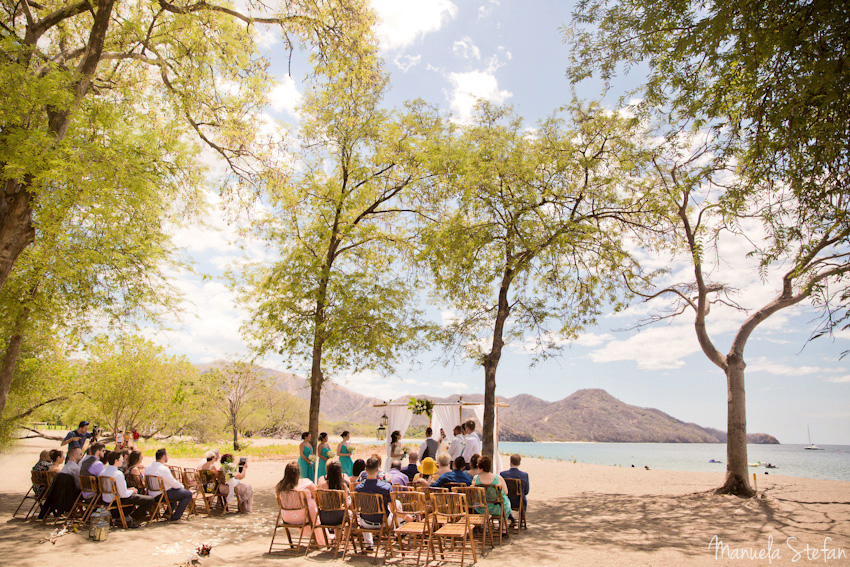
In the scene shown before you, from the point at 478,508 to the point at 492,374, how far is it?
6.09 meters

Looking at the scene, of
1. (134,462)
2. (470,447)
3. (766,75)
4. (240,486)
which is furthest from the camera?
(470,447)

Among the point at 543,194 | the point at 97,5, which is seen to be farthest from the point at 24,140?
the point at 543,194

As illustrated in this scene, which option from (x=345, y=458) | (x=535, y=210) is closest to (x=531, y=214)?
(x=535, y=210)

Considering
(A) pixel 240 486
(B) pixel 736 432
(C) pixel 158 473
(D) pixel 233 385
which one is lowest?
(A) pixel 240 486

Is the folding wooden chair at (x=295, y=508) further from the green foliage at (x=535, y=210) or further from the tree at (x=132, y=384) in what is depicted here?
the tree at (x=132, y=384)

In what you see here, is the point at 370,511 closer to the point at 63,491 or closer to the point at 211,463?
the point at 211,463

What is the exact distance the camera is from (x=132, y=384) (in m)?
21.5

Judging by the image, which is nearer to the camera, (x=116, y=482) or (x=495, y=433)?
(x=116, y=482)

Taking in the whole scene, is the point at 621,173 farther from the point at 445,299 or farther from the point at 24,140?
the point at 24,140

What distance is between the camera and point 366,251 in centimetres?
1527

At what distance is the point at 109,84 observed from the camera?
10891mm

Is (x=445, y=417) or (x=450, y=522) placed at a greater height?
(x=445, y=417)

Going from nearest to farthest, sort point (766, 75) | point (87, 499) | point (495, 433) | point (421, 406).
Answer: point (766, 75) < point (87, 499) < point (495, 433) < point (421, 406)

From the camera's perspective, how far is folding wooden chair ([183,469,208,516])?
352 inches
